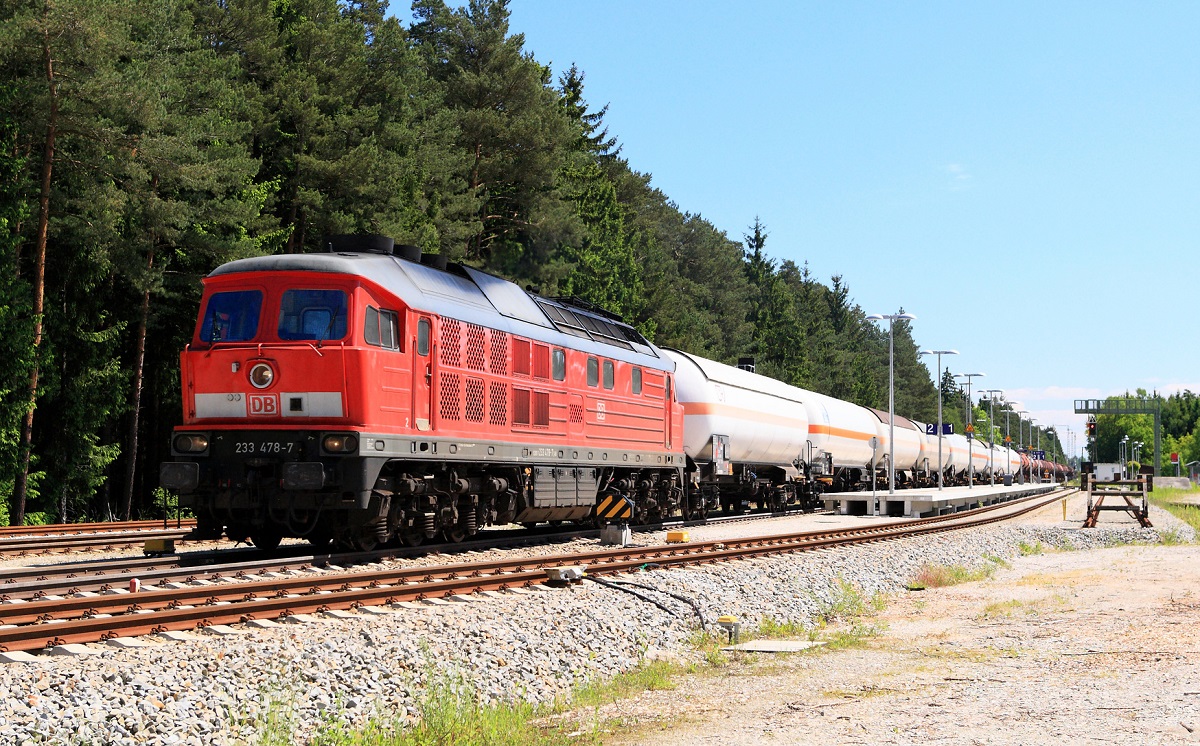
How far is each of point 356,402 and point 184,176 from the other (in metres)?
18.2

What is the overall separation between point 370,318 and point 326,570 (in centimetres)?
353

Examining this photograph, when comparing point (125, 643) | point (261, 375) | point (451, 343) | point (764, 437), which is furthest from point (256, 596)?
point (764, 437)

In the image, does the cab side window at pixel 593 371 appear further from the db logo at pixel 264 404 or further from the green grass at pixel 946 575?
the db logo at pixel 264 404

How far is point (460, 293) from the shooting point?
19078mm

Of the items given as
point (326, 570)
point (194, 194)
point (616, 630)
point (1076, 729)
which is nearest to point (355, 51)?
point (194, 194)

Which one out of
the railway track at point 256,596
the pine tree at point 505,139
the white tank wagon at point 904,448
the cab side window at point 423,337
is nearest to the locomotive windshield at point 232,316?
the cab side window at point 423,337

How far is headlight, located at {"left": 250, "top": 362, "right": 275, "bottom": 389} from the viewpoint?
53.3ft

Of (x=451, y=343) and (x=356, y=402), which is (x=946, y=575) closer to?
(x=451, y=343)

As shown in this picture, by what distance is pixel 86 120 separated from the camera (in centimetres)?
3020

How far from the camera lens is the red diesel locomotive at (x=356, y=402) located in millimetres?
16000

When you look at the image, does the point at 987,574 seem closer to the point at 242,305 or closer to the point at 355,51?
the point at 242,305

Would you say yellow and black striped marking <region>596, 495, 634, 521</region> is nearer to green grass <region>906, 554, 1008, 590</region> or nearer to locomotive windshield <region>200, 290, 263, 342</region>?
green grass <region>906, 554, 1008, 590</region>

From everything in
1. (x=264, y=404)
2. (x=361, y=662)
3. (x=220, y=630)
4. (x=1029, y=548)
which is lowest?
(x=1029, y=548)

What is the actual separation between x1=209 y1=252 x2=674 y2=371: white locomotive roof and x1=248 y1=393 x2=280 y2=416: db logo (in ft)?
5.99
